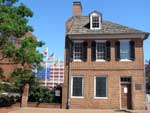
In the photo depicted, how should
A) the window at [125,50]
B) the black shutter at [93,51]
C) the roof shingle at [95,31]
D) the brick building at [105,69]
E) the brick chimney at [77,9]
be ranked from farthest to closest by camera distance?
the brick chimney at [77,9], the roof shingle at [95,31], the black shutter at [93,51], the window at [125,50], the brick building at [105,69]

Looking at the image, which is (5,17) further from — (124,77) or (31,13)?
(124,77)

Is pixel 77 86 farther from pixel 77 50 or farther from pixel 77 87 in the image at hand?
pixel 77 50

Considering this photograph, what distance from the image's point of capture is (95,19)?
31250 mm

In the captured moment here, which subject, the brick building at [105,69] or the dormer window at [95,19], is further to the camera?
the dormer window at [95,19]

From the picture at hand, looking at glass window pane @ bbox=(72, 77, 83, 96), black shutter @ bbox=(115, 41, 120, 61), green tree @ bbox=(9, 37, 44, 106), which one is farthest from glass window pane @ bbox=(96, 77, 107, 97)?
green tree @ bbox=(9, 37, 44, 106)

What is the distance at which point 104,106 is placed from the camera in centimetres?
2878

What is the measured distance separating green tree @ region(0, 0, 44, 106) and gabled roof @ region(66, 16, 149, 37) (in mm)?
6259

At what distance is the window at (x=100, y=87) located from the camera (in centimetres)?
2905

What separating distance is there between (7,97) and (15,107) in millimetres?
2000

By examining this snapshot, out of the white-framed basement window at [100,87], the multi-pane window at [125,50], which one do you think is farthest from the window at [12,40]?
the multi-pane window at [125,50]

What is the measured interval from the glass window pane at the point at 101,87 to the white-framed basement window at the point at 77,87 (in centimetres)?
148

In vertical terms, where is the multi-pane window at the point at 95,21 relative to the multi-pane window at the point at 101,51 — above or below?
above

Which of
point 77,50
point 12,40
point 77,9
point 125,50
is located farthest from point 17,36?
A: point 77,9

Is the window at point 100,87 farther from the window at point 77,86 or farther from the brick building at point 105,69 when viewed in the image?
the window at point 77,86
